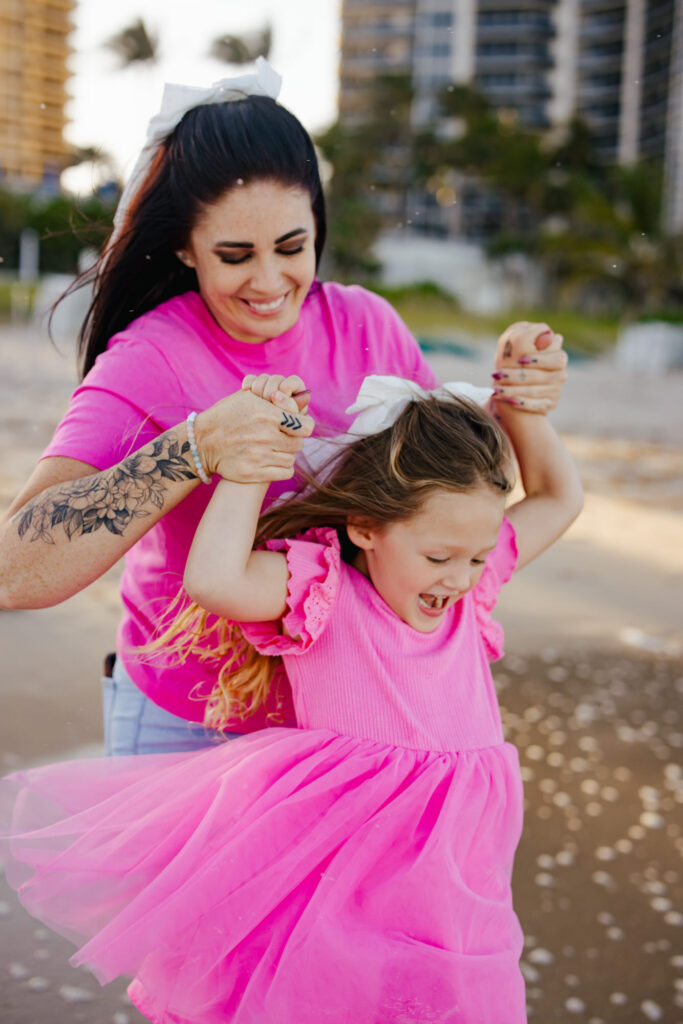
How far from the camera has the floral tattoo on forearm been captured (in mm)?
1684

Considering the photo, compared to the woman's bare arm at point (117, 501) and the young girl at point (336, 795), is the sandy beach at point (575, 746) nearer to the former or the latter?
the young girl at point (336, 795)

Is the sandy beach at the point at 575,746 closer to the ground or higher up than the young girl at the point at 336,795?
closer to the ground

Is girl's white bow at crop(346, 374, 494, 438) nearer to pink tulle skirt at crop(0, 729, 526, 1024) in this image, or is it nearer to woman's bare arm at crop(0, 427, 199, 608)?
woman's bare arm at crop(0, 427, 199, 608)

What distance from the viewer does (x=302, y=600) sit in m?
1.82

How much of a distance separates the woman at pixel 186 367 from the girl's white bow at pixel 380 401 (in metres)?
0.11

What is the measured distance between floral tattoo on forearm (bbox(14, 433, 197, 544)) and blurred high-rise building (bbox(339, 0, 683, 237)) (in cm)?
5725

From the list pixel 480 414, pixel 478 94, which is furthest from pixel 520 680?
pixel 478 94

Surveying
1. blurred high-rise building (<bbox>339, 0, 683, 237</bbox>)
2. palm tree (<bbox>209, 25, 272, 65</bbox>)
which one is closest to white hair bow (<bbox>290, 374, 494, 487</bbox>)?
palm tree (<bbox>209, 25, 272, 65</bbox>)

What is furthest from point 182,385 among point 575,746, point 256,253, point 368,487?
point 575,746

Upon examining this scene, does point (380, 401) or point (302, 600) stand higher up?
point (380, 401)

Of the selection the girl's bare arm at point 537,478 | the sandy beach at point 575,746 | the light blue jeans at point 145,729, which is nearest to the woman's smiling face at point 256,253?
the girl's bare arm at point 537,478

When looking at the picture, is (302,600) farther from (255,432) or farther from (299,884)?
(299,884)

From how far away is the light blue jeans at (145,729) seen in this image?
2.12 metres

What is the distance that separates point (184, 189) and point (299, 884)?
1216mm
